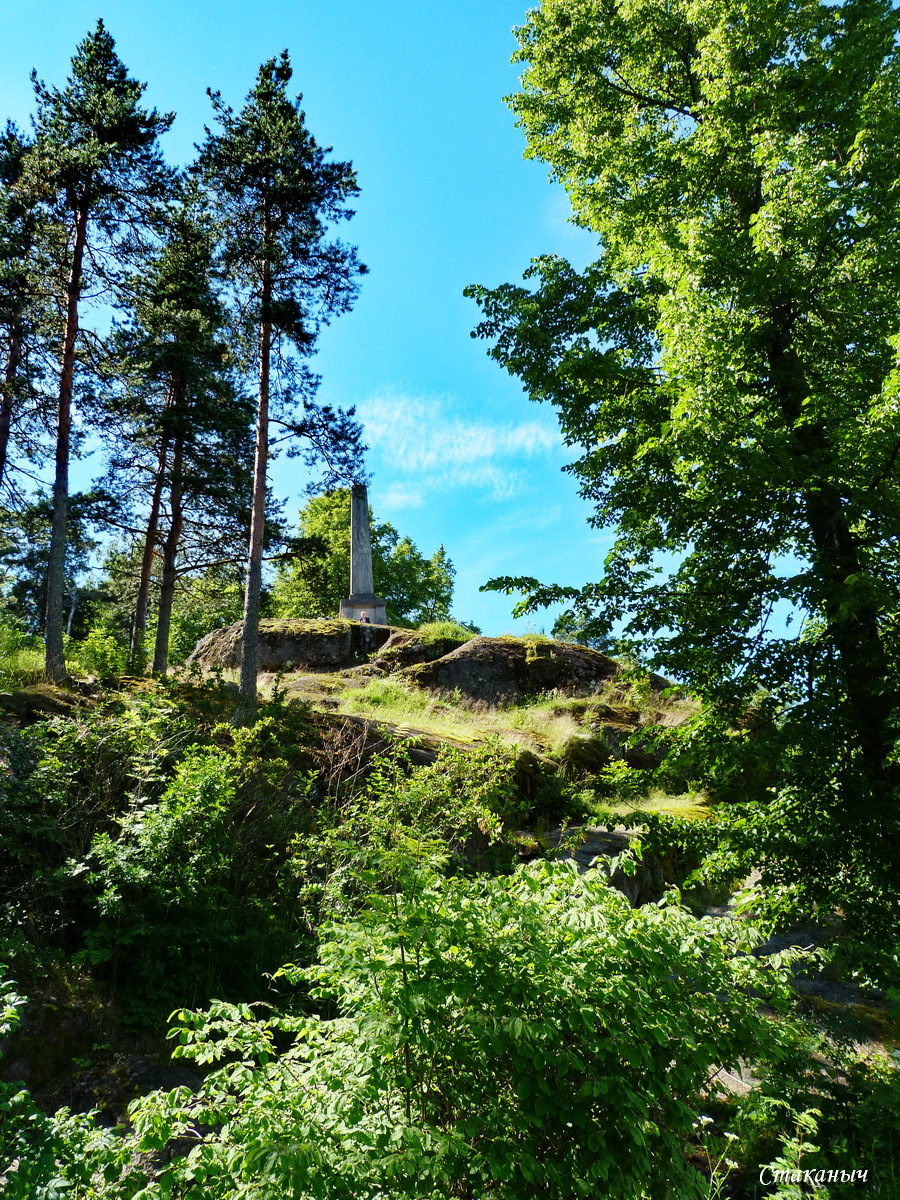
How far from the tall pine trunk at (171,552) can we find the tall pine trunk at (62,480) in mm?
2359

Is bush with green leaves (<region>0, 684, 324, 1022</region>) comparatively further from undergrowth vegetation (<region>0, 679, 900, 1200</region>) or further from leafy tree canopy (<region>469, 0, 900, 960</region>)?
leafy tree canopy (<region>469, 0, 900, 960</region>)

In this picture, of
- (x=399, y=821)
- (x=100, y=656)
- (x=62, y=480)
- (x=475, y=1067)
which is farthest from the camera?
(x=100, y=656)

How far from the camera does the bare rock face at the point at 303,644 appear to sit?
645 inches

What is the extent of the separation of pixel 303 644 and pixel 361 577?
16.7 ft

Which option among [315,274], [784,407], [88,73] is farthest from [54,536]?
[784,407]

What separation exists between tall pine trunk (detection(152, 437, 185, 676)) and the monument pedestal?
277 inches

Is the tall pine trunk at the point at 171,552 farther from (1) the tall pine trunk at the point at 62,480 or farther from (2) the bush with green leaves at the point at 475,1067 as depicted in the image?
→ (2) the bush with green leaves at the point at 475,1067

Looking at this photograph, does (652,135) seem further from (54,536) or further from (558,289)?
(54,536)

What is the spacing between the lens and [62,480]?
10773mm

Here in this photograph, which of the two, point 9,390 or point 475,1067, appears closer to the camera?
point 475,1067

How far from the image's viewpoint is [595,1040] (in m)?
2.45

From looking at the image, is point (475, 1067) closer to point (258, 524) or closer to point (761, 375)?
point (761, 375)

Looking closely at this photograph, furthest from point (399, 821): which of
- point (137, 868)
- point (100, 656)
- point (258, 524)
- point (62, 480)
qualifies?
point (62, 480)

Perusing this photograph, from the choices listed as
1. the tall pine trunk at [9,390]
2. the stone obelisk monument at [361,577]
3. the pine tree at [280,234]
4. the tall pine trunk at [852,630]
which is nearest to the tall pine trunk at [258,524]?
the pine tree at [280,234]
